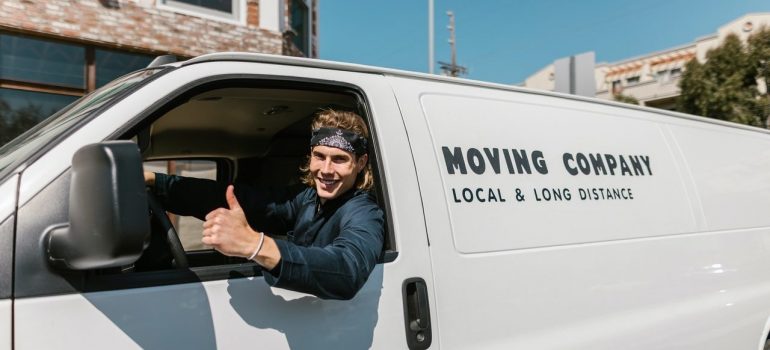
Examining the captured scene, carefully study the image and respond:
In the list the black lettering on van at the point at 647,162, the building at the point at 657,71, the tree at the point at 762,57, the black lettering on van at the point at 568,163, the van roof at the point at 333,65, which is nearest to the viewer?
the van roof at the point at 333,65

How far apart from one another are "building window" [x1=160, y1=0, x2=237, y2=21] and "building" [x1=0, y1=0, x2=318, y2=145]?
0.02 meters

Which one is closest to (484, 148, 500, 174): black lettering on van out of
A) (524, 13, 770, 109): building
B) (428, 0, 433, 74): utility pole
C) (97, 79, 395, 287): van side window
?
(97, 79, 395, 287): van side window

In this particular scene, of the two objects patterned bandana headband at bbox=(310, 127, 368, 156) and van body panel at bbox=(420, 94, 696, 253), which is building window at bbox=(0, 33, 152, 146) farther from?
van body panel at bbox=(420, 94, 696, 253)

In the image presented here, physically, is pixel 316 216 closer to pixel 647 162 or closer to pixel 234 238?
pixel 234 238

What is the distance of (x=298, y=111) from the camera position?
2.87 meters

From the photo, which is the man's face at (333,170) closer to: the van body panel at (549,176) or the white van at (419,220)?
the white van at (419,220)

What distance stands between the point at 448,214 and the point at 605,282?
855 millimetres

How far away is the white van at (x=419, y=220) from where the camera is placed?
1323 mm

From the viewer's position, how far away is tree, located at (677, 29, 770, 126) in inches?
686

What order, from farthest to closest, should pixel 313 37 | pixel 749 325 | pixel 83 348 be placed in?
pixel 313 37
pixel 749 325
pixel 83 348

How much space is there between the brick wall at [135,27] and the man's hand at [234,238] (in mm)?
7703

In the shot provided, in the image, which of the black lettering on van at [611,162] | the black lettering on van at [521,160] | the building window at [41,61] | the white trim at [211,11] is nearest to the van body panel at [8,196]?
the black lettering on van at [521,160]

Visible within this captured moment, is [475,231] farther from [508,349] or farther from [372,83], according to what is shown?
[372,83]

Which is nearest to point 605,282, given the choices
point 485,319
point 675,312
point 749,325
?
point 675,312
